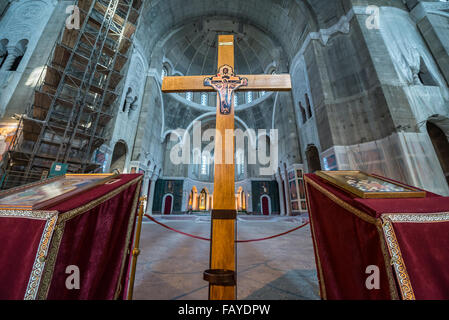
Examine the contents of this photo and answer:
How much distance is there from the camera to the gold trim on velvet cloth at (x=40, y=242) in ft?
2.78

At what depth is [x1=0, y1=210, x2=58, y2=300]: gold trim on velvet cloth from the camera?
2.78 feet

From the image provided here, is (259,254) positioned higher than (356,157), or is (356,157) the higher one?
(356,157)

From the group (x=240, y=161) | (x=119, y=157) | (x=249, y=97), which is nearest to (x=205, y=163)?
(x=240, y=161)

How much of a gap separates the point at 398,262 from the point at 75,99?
1043cm

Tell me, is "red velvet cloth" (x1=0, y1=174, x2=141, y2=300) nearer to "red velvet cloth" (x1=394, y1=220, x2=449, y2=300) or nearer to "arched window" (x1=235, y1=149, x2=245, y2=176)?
"red velvet cloth" (x1=394, y1=220, x2=449, y2=300)

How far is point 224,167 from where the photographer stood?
187 cm

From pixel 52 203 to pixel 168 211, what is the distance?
17.0m

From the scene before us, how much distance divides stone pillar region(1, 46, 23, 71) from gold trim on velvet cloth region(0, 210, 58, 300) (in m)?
11.1

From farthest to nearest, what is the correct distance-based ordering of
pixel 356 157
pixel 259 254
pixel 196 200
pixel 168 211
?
pixel 196 200, pixel 168 211, pixel 356 157, pixel 259 254

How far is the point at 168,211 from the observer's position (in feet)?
55.1

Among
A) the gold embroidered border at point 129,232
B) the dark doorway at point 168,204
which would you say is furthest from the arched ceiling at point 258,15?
the gold embroidered border at point 129,232
